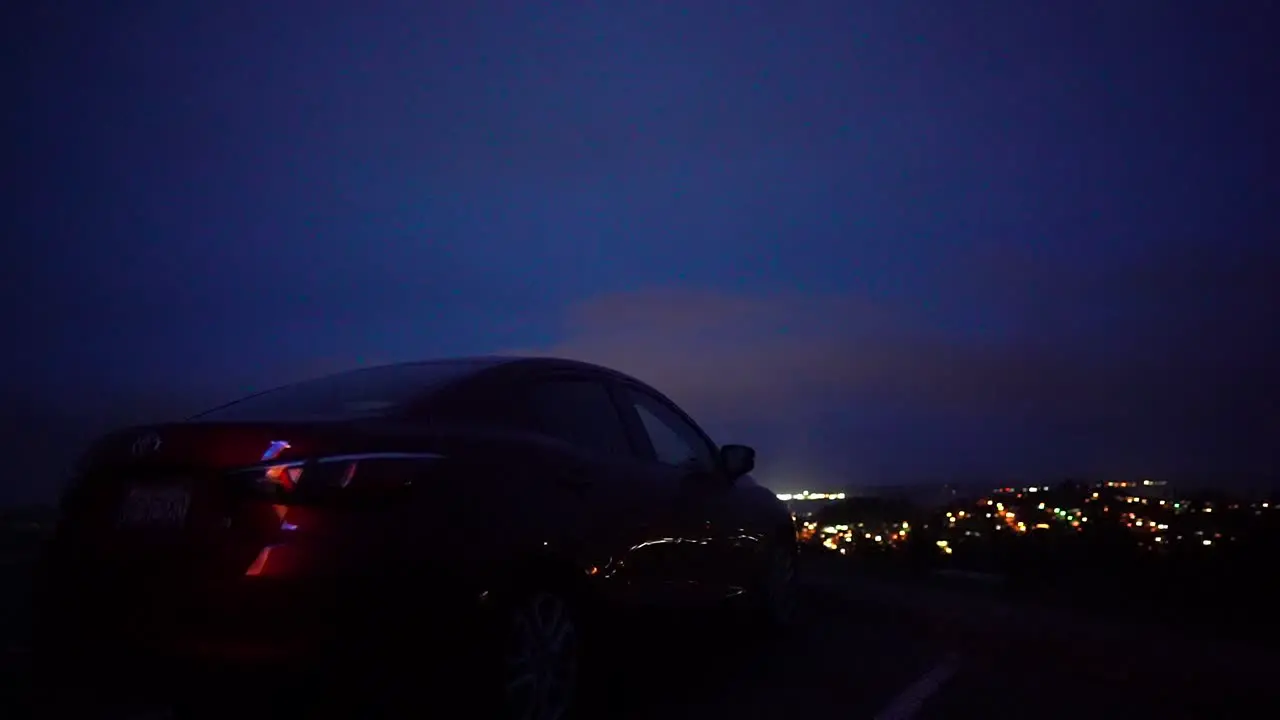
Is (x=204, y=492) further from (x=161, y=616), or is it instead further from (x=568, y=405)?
(x=568, y=405)

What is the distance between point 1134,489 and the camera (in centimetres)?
1234

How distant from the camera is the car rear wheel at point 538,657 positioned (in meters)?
3.22

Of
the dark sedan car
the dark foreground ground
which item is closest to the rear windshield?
the dark sedan car

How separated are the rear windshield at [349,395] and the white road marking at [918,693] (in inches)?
91.4

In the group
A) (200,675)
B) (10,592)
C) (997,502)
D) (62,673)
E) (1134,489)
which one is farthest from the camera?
(997,502)

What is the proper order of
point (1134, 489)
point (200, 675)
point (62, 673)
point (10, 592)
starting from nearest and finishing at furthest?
point (200, 675) < point (62, 673) < point (10, 592) < point (1134, 489)

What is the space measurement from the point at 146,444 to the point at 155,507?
23cm

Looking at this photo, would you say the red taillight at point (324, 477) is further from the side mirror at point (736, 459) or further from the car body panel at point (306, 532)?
the side mirror at point (736, 459)

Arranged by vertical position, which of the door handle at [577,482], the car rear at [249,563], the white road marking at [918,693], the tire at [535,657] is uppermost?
the door handle at [577,482]

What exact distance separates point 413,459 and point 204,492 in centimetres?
60

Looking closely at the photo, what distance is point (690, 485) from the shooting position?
488 cm

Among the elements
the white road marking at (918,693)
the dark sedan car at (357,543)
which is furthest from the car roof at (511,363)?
the white road marking at (918,693)

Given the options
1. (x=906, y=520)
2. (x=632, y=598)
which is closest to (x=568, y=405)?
(x=632, y=598)

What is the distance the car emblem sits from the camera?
297cm
